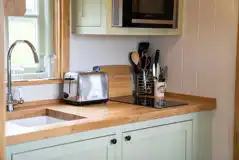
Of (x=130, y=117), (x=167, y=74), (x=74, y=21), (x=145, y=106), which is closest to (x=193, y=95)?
(x=167, y=74)

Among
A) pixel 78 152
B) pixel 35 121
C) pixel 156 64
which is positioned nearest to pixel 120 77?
pixel 156 64

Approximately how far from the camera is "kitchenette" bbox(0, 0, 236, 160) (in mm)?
2350

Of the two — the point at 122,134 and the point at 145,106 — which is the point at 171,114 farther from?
the point at 122,134

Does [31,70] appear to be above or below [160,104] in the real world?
above

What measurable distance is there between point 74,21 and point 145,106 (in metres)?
0.71

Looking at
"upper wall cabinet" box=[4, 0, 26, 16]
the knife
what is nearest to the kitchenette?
the knife

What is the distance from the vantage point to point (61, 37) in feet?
8.72

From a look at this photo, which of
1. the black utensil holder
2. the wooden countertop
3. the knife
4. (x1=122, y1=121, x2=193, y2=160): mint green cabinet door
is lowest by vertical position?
(x1=122, y1=121, x2=193, y2=160): mint green cabinet door

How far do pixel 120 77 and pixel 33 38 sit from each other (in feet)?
2.25

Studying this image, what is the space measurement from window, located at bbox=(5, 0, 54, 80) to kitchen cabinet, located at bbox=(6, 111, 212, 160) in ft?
2.34

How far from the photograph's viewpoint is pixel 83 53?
2783mm

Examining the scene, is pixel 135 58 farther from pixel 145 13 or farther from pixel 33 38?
pixel 33 38


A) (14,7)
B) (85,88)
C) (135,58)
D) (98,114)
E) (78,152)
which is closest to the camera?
(14,7)

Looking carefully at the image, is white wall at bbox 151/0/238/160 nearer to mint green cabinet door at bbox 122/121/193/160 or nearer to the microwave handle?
mint green cabinet door at bbox 122/121/193/160
